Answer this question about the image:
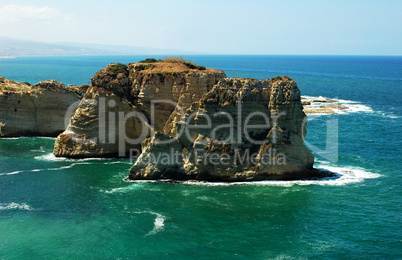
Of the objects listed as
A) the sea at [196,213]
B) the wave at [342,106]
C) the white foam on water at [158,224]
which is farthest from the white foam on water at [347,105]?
the white foam on water at [158,224]

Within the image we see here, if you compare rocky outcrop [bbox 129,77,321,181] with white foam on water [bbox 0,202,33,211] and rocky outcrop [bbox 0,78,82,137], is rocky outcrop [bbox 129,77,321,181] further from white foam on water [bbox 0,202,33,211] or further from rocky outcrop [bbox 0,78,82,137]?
rocky outcrop [bbox 0,78,82,137]

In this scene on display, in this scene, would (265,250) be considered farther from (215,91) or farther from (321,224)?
(215,91)

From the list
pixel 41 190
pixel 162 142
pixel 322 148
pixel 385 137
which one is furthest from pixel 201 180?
pixel 385 137

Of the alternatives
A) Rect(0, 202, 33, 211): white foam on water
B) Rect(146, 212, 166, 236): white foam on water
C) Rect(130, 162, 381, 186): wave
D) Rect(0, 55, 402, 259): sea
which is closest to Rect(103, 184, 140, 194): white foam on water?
Rect(0, 55, 402, 259): sea

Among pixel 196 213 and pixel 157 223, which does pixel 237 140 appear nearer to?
pixel 196 213

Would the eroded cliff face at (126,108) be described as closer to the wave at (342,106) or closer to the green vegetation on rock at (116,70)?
the green vegetation on rock at (116,70)
